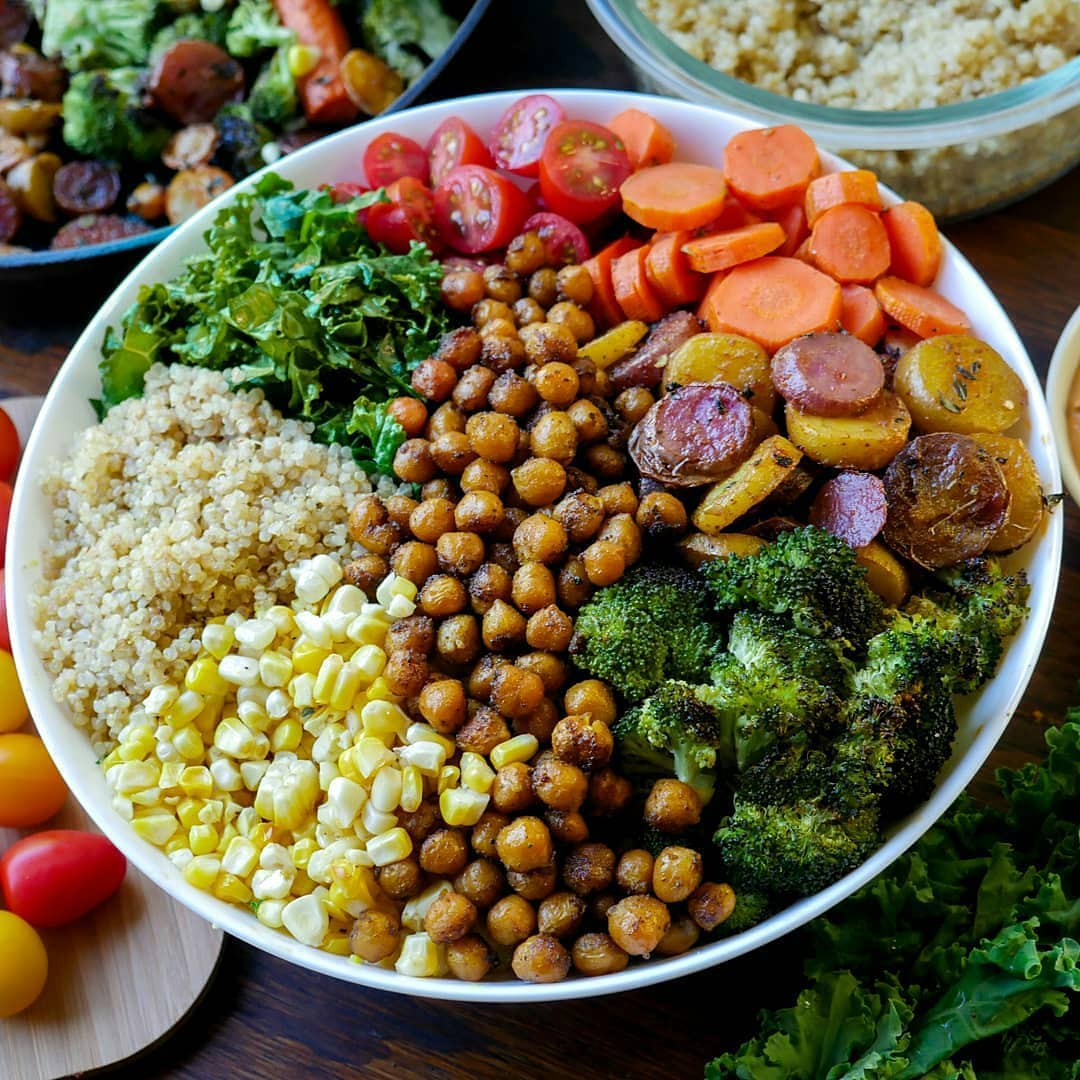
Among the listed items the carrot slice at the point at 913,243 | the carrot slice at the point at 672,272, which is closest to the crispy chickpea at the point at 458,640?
the carrot slice at the point at 672,272

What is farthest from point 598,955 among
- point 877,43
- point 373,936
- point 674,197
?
point 877,43

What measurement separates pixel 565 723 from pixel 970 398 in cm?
101

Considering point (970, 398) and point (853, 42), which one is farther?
point (853, 42)

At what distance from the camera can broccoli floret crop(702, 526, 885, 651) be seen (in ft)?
6.77

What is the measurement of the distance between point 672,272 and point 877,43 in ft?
3.33

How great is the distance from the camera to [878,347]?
97.7 inches

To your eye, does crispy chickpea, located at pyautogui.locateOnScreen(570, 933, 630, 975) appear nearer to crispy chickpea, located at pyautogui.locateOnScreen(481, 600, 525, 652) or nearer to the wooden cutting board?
crispy chickpea, located at pyautogui.locateOnScreen(481, 600, 525, 652)

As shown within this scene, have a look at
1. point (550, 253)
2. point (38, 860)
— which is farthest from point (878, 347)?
point (38, 860)

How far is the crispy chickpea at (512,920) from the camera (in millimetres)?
2064

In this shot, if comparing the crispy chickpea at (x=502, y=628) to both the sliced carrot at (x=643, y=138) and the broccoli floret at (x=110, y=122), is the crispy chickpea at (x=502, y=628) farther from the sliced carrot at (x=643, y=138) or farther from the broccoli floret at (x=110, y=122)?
the broccoli floret at (x=110, y=122)

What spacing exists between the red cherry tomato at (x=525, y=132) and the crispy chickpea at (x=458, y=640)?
3.61ft

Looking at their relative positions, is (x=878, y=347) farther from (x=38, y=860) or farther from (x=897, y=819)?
(x=38, y=860)

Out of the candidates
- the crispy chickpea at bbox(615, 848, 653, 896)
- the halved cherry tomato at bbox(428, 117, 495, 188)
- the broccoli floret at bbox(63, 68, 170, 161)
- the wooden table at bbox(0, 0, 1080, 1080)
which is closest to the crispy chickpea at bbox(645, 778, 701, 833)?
the crispy chickpea at bbox(615, 848, 653, 896)

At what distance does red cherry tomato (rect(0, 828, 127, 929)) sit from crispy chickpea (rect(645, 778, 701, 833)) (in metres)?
1.18
